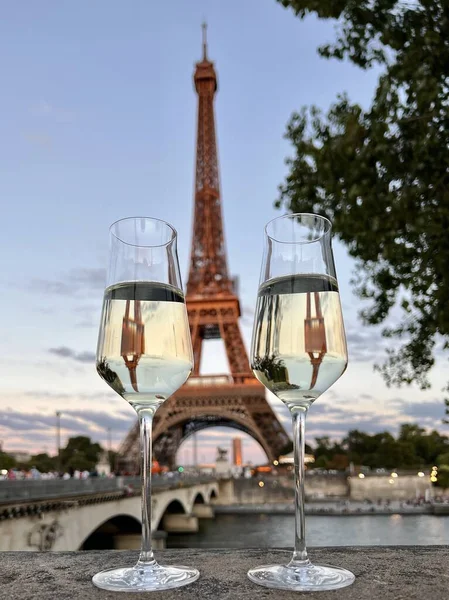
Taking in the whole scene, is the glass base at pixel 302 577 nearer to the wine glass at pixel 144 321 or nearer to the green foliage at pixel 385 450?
the wine glass at pixel 144 321

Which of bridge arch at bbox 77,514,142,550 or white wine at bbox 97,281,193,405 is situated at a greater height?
white wine at bbox 97,281,193,405

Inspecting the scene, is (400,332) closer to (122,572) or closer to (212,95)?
(122,572)

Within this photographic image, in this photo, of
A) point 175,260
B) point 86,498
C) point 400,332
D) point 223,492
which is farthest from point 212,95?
point 175,260

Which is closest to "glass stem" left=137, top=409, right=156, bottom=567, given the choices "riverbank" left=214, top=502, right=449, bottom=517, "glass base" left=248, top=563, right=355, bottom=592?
"glass base" left=248, top=563, right=355, bottom=592

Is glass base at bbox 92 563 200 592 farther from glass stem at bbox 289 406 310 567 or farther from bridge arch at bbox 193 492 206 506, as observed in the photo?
bridge arch at bbox 193 492 206 506

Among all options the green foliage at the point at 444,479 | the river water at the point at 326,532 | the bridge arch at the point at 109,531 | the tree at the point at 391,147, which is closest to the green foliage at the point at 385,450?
the green foliage at the point at 444,479

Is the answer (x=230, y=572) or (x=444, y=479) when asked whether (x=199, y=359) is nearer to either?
(x=444, y=479)
